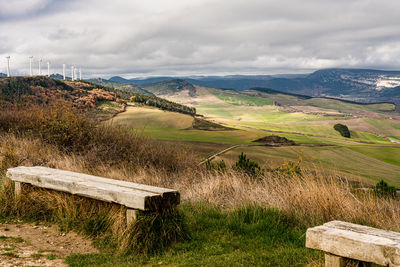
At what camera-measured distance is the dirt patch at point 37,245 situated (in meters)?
4.43

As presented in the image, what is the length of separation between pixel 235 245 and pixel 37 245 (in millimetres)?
2893

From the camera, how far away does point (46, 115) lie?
12.8 m

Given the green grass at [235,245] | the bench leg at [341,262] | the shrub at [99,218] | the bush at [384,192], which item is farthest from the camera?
the bush at [384,192]

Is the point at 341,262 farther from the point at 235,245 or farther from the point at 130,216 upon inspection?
the point at 130,216

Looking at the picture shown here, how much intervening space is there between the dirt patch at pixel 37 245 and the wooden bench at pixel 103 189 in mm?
690

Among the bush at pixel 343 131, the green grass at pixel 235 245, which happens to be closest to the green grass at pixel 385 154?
the bush at pixel 343 131

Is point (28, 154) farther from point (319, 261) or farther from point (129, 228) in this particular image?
point (319, 261)

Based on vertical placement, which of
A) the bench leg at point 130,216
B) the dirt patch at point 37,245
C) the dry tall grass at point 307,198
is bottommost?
the dirt patch at point 37,245

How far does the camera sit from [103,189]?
201 inches

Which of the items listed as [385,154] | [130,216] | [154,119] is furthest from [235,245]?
[385,154]

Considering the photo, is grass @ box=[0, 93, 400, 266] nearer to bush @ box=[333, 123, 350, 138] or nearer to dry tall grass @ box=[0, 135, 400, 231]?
dry tall grass @ box=[0, 135, 400, 231]

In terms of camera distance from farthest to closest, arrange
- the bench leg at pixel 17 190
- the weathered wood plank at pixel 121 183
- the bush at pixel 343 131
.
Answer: the bush at pixel 343 131
the bench leg at pixel 17 190
the weathered wood plank at pixel 121 183

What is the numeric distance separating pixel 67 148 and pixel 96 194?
24.2 feet

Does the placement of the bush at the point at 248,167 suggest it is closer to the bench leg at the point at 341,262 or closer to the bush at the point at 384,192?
the bush at the point at 384,192
